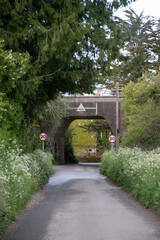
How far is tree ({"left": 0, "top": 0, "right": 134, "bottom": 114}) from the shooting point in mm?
10195

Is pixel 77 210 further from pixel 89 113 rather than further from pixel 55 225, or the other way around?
pixel 89 113

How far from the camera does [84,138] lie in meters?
61.2

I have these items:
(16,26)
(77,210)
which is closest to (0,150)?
(77,210)

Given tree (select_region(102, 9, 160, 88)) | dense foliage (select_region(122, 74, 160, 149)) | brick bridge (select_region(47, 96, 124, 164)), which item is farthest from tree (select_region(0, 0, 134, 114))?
brick bridge (select_region(47, 96, 124, 164))

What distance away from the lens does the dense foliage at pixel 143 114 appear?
2602 centimetres

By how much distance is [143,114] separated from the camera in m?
26.7

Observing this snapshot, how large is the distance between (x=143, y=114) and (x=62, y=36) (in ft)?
59.0

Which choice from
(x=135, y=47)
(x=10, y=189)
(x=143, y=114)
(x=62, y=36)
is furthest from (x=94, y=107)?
(x=10, y=189)

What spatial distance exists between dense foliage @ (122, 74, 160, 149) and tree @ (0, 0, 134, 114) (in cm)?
1281

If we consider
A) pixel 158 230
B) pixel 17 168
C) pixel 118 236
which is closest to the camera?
pixel 118 236

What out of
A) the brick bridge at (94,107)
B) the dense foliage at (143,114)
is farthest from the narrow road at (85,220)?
the brick bridge at (94,107)

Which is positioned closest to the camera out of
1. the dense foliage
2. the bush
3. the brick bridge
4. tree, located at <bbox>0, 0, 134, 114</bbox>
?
the bush

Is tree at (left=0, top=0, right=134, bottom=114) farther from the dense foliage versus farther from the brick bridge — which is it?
the brick bridge

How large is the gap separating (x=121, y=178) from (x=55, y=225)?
8448 millimetres
